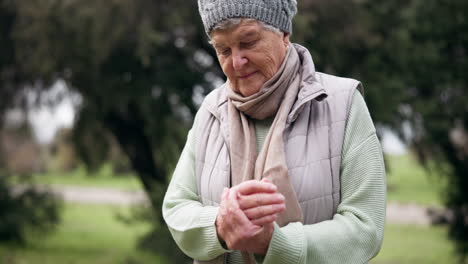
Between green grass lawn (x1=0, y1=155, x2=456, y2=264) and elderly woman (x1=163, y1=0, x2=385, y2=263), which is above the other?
elderly woman (x1=163, y1=0, x2=385, y2=263)

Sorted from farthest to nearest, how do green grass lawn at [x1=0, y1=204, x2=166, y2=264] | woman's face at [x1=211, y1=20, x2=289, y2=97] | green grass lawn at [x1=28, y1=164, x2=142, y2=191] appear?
1. green grass lawn at [x1=28, y1=164, x2=142, y2=191]
2. green grass lawn at [x1=0, y1=204, x2=166, y2=264]
3. woman's face at [x1=211, y1=20, x2=289, y2=97]

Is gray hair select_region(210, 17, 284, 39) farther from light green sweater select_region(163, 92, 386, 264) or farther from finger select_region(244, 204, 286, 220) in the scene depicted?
finger select_region(244, 204, 286, 220)

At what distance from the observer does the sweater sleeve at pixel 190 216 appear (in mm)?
2131

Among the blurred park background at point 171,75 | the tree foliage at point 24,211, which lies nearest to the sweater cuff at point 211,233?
the blurred park background at point 171,75

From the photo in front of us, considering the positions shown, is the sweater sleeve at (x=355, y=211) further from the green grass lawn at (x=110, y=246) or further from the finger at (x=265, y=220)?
the green grass lawn at (x=110, y=246)

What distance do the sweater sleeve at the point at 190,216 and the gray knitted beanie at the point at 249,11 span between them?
447 mm

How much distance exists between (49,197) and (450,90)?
22.4 feet

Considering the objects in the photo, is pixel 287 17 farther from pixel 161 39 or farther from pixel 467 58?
pixel 467 58

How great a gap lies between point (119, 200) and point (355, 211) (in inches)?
807

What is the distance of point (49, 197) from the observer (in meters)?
12.4

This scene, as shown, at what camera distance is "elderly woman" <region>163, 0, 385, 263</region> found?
206 centimetres

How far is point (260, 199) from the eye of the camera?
187cm

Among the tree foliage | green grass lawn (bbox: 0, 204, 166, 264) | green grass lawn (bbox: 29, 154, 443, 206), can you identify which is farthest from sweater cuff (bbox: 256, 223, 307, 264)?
green grass lawn (bbox: 29, 154, 443, 206)

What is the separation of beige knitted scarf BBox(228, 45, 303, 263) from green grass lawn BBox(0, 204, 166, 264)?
669cm
